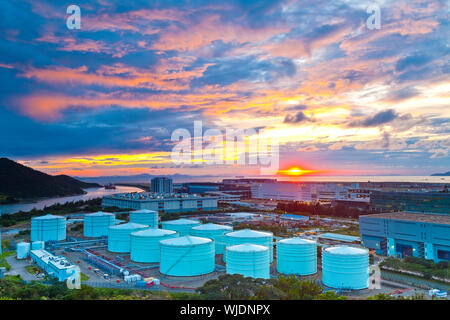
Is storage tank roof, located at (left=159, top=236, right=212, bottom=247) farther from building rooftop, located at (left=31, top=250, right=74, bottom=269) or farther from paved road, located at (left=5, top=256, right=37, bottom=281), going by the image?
paved road, located at (left=5, top=256, right=37, bottom=281)

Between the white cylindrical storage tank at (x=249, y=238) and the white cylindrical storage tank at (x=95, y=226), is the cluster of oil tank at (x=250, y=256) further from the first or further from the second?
the white cylindrical storage tank at (x=95, y=226)

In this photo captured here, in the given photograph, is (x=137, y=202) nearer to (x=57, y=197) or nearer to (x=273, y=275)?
(x=273, y=275)

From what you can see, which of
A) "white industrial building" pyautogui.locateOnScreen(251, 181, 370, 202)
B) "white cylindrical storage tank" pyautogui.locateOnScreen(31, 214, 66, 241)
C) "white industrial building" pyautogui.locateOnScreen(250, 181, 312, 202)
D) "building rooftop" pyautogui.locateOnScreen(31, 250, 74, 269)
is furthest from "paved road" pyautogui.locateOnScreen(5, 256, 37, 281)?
"white industrial building" pyautogui.locateOnScreen(250, 181, 312, 202)

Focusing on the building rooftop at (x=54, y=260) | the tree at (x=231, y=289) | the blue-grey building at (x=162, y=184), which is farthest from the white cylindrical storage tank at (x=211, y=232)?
the blue-grey building at (x=162, y=184)

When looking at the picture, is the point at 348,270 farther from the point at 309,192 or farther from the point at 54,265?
the point at 309,192

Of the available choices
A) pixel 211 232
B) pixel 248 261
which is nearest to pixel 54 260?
pixel 211 232
